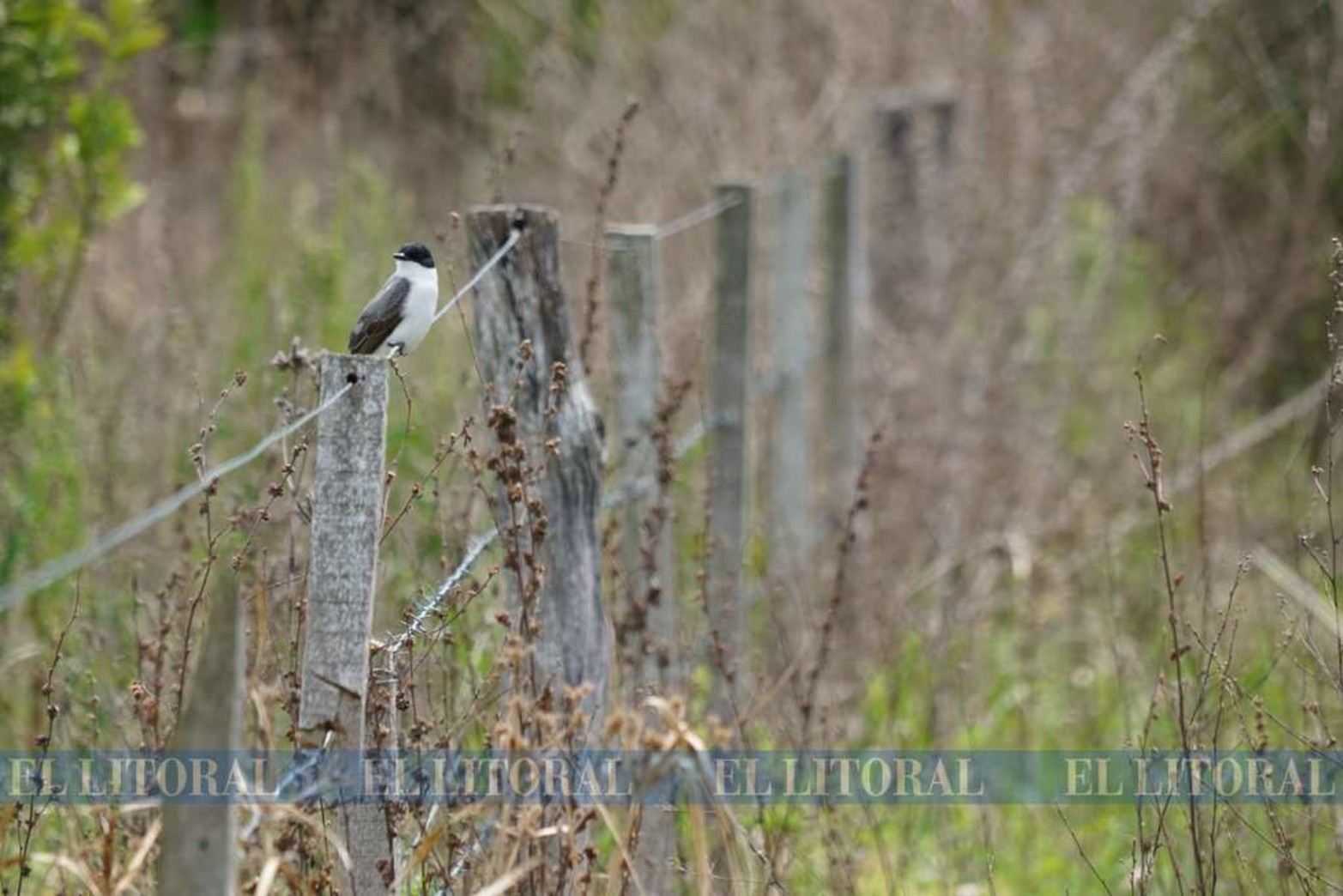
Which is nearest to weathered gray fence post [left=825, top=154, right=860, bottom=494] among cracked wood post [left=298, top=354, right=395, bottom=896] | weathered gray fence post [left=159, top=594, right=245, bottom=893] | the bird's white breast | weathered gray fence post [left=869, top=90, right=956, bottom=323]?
weathered gray fence post [left=869, top=90, right=956, bottom=323]

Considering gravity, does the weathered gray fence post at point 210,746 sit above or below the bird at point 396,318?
below

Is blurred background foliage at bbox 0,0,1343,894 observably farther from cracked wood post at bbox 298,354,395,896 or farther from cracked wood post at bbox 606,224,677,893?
cracked wood post at bbox 298,354,395,896

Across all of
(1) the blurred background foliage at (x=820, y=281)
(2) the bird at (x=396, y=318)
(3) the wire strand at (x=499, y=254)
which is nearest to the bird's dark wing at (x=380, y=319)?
(2) the bird at (x=396, y=318)

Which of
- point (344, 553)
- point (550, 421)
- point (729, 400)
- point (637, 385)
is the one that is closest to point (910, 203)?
point (729, 400)

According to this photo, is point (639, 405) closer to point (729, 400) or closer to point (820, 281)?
point (729, 400)

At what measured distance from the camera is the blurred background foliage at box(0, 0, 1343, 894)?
199 inches

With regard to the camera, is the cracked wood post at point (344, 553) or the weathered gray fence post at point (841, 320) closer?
the cracked wood post at point (344, 553)

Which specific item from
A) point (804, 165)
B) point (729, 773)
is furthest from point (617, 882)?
point (804, 165)

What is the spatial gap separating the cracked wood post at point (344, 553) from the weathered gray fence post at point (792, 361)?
13.2ft

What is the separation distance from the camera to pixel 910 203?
25.9ft

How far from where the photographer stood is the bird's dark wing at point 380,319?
2.95 meters

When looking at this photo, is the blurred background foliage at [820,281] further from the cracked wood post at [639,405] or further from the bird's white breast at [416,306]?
the bird's white breast at [416,306]

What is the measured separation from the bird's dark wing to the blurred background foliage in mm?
547

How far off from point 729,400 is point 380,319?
2.18 meters
